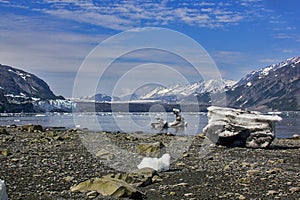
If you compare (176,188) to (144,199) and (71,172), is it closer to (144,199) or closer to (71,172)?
(144,199)

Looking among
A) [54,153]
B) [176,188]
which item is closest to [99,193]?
[176,188]

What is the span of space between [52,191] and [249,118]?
15.9 metres

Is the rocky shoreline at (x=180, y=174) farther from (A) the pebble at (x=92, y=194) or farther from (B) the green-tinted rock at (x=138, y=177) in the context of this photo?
(B) the green-tinted rock at (x=138, y=177)

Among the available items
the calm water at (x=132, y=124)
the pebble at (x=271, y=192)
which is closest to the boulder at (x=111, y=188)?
the pebble at (x=271, y=192)

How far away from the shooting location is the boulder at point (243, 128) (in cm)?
2591

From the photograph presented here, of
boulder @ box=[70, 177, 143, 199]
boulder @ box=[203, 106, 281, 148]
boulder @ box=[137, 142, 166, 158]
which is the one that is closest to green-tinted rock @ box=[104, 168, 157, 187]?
boulder @ box=[70, 177, 143, 199]

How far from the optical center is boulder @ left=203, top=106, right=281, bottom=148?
85.0ft

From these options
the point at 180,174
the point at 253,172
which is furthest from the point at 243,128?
the point at 180,174

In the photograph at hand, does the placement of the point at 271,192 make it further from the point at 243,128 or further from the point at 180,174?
the point at 243,128

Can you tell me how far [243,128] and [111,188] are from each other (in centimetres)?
1569

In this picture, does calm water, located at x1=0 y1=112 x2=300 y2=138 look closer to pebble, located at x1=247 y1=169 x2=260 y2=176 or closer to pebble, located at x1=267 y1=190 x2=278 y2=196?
pebble, located at x1=247 y1=169 x2=260 y2=176

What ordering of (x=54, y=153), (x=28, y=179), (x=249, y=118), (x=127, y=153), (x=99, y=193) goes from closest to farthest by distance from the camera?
1. (x=99, y=193)
2. (x=28, y=179)
3. (x=54, y=153)
4. (x=127, y=153)
5. (x=249, y=118)

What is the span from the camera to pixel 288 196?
41.1 ft

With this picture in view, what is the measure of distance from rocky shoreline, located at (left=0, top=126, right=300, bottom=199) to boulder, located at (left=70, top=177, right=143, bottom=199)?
0.89ft
